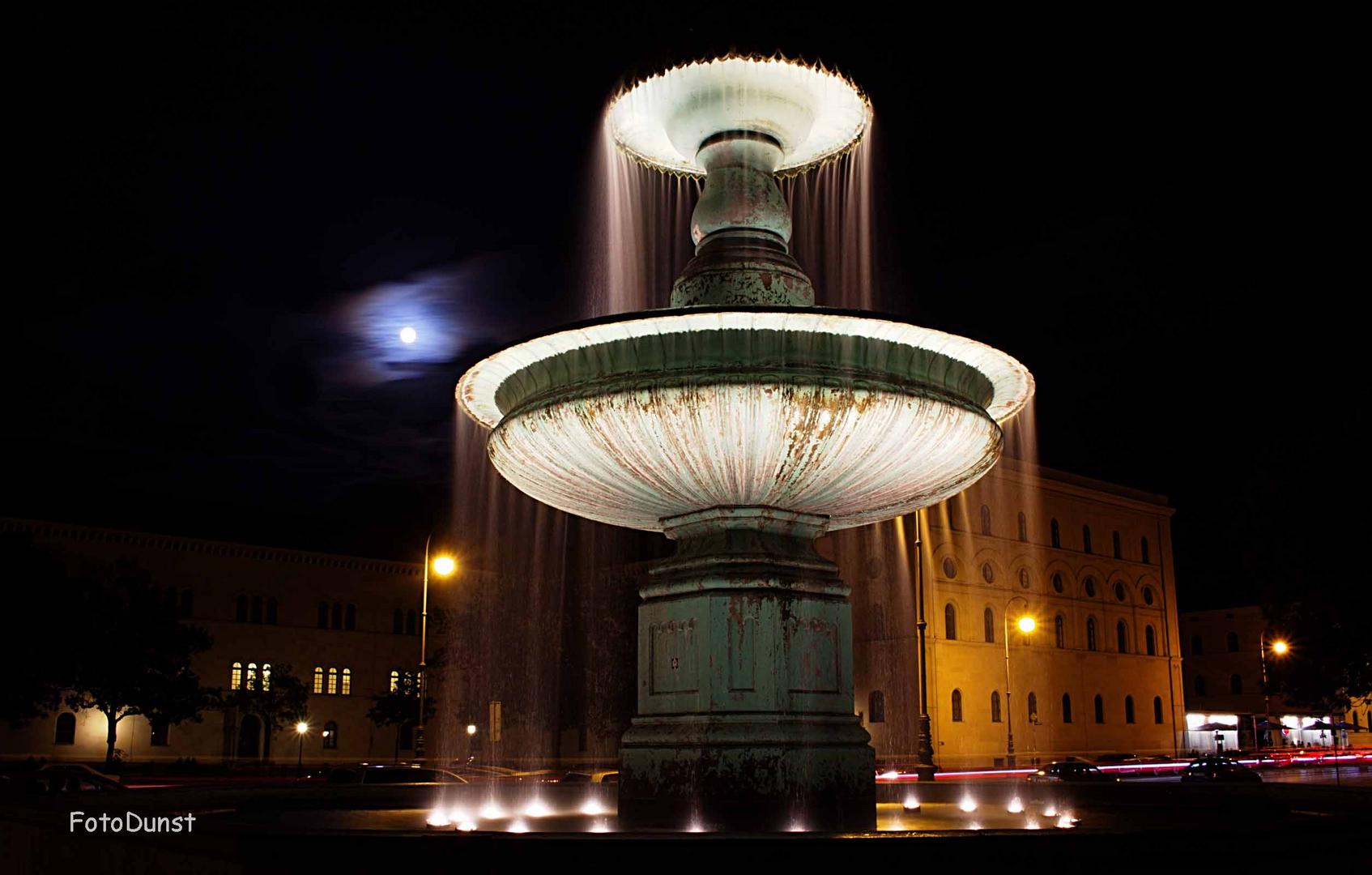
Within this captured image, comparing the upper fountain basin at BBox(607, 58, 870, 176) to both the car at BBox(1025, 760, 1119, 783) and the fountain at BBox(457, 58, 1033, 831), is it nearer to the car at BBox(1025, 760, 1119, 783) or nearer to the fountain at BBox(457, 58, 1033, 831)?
the fountain at BBox(457, 58, 1033, 831)

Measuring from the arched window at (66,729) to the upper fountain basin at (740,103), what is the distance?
42.9m

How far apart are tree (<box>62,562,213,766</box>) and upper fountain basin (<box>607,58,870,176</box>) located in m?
32.5

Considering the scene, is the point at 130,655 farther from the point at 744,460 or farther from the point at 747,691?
the point at 744,460

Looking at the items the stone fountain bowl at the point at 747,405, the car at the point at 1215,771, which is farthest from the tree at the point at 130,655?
the stone fountain bowl at the point at 747,405

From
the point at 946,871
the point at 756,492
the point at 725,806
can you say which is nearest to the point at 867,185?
the point at 756,492

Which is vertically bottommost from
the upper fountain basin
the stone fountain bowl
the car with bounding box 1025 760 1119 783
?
the car with bounding box 1025 760 1119 783

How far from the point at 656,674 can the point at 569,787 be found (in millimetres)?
4781

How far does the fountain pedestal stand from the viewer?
8.25 m

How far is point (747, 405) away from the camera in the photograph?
7.86m

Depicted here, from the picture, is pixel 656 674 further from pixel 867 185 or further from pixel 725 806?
pixel 867 185

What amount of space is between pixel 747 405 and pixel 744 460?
20.9 inches

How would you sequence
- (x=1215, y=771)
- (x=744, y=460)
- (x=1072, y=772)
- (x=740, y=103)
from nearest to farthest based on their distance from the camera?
(x=744, y=460) < (x=740, y=103) < (x=1215, y=771) < (x=1072, y=772)

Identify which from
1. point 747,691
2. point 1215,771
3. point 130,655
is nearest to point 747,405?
point 747,691

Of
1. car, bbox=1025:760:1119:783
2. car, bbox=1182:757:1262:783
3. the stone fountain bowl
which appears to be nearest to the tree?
car, bbox=1025:760:1119:783
